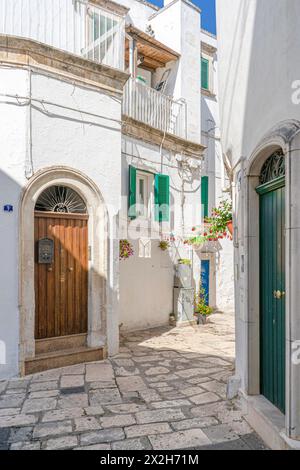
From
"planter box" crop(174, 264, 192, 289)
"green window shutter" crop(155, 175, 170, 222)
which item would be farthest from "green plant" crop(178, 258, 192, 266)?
"green window shutter" crop(155, 175, 170, 222)

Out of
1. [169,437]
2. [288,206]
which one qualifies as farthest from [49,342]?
[288,206]

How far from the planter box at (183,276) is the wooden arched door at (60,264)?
3816 mm

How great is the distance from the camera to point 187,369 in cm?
635

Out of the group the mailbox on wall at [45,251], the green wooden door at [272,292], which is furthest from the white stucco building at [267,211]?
the mailbox on wall at [45,251]

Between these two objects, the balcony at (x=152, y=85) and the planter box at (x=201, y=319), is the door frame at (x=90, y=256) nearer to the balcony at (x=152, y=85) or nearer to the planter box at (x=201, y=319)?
the balcony at (x=152, y=85)

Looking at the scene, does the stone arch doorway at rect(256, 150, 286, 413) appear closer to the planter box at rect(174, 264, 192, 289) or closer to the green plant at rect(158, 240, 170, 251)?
the green plant at rect(158, 240, 170, 251)

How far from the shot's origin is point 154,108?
10242mm

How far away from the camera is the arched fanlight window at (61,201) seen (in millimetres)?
6508

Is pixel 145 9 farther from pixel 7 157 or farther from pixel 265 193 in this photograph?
pixel 265 193

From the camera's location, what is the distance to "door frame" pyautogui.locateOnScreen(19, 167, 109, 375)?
603cm

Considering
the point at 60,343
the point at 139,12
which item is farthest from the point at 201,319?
the point at 139,12

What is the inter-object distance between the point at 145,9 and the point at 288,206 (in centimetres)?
1048

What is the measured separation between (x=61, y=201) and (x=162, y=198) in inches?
150

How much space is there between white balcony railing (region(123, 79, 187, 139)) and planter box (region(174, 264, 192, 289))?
3735mm
